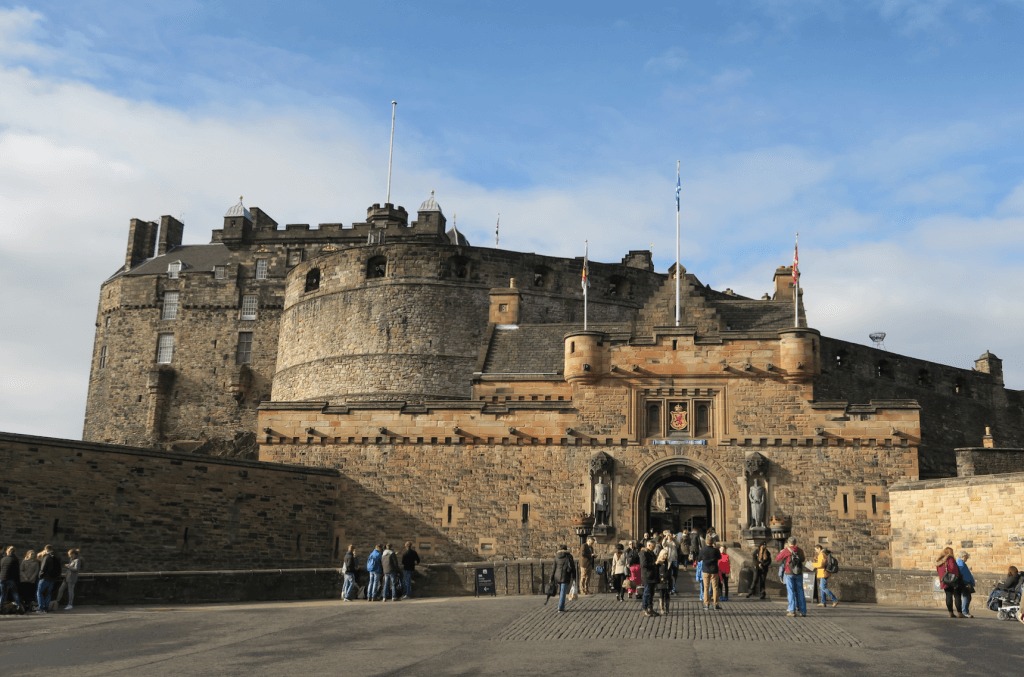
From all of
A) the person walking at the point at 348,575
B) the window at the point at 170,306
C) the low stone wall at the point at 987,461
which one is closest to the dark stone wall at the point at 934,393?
the low stone wall at the point at 987,461

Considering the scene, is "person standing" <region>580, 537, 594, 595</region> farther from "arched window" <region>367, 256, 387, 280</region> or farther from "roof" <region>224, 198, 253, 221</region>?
"roof" <region>224, 198, 253, 221</region>

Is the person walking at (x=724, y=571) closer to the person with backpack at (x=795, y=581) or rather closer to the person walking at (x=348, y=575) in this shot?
the person with backpack at (x=795, y=581)

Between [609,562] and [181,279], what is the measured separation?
36.8 m

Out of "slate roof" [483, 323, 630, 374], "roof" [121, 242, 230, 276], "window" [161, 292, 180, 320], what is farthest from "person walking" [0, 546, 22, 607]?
"roof" [121, 242, 230, 276]

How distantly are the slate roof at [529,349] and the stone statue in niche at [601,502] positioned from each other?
543 centimetres

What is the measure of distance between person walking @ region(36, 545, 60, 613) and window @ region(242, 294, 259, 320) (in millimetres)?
33075

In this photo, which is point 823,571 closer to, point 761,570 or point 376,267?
point 761,570

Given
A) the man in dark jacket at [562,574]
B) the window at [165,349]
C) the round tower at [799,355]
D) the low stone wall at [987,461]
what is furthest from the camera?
the window at [165,349]

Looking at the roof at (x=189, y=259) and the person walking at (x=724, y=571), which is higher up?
the roof at (x=189, y=259)

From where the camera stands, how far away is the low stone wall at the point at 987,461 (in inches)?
1222

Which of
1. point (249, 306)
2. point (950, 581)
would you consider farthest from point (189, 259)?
point (950, 581)

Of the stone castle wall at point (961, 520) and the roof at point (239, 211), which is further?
the roof at point (239, 211)

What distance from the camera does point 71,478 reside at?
22969 millimetres

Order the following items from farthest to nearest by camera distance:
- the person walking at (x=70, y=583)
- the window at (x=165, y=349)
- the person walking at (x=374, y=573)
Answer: the window at (x=165, y=349)
the person walking at (x=374, y=573)
the person walking at (x=70, y=583)
